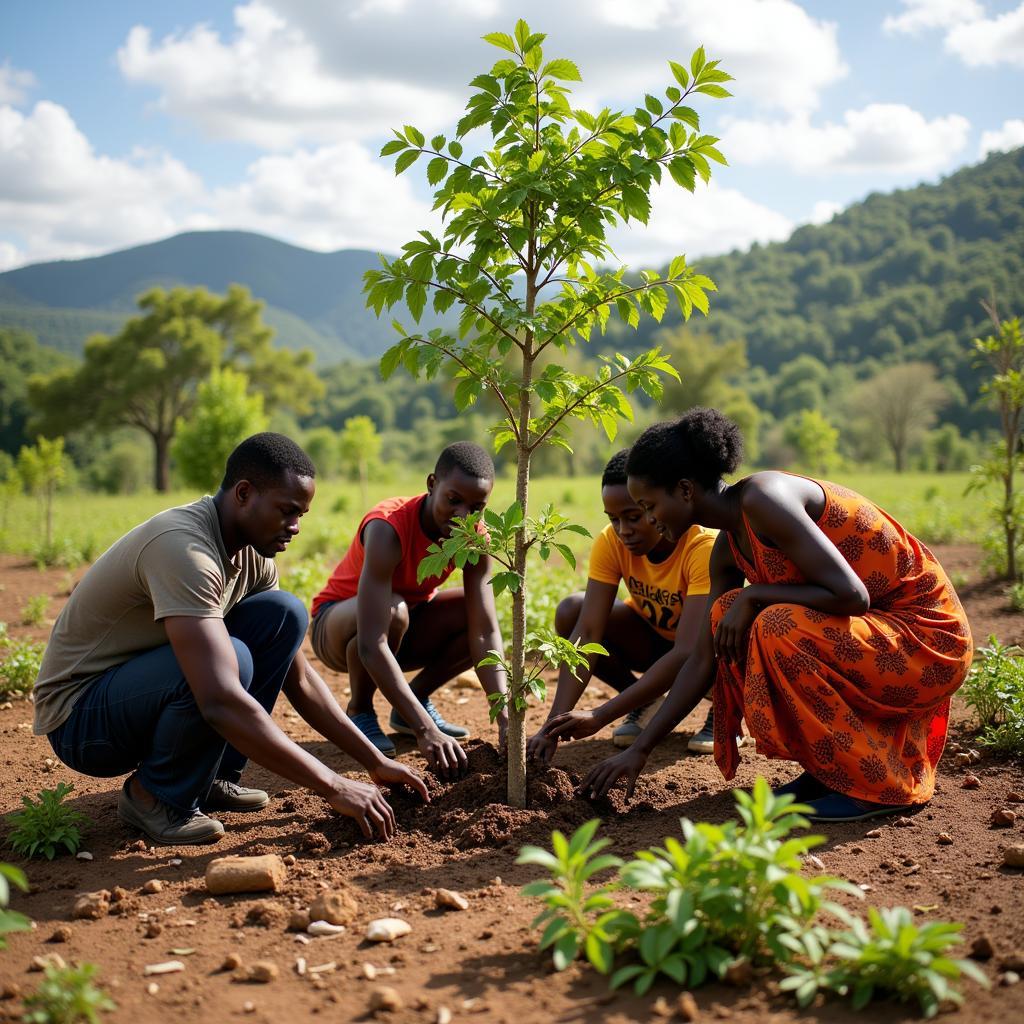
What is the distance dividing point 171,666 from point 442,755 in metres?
1.07

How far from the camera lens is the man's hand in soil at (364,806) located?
10.2 feet

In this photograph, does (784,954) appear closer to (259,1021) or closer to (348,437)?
(259,1021)

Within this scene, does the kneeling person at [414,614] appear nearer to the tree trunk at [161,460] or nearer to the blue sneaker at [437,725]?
the blue sneaker at [437,725]

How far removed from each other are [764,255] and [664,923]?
95564 millimetres

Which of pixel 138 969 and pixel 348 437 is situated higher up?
pixel 348 437

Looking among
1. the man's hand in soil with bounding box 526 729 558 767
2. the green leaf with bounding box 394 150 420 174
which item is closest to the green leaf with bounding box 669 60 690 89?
the green leaf with bounding box 394 150 420 174

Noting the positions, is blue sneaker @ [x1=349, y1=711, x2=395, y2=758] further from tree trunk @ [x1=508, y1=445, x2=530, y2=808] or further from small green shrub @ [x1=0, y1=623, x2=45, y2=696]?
small green shrub @ [x1=0, y1=623, x2=45, y2=696]

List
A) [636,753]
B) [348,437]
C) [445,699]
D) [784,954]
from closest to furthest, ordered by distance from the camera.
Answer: [784,954]
[636,753]
[445,699]
[348,437]

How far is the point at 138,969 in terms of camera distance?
94.9 inches

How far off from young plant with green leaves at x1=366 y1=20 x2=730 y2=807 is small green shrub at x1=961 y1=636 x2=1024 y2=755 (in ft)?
7.05

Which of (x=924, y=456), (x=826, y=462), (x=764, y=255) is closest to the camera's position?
(x=826, y=462)

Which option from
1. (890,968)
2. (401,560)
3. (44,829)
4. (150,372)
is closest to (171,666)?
(44,829)

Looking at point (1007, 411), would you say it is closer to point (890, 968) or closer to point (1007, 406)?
point (1007, 406)

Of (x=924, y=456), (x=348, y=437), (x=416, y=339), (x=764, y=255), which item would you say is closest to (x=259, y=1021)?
(x=416, y=339)
